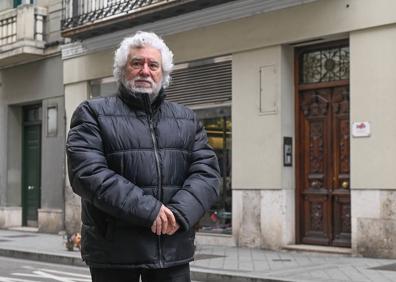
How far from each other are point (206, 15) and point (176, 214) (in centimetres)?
1111

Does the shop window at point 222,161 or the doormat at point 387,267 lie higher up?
the shop window at point 222,161

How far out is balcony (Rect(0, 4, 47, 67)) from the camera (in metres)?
17.6

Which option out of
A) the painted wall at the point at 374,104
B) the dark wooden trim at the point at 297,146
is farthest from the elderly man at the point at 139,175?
the dark wooden trim at the point at 297,146

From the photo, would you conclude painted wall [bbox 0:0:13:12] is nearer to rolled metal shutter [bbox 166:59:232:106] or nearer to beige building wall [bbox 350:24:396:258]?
rolled metal shutter [bbox 166:59:232:106]

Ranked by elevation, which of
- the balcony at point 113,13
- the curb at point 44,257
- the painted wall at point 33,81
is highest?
the balcony at point 113,13

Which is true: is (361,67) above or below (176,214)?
above

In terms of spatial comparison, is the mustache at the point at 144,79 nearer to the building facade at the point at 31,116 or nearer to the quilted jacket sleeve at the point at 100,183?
the quilted jacket sleeve at the point at 100,183

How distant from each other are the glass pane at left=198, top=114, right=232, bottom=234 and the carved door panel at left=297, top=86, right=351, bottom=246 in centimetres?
168

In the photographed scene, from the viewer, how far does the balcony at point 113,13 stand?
1372cm

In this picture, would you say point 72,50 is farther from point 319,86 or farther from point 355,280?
point 355,280

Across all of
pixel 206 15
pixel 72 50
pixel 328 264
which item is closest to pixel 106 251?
pixel 328 264

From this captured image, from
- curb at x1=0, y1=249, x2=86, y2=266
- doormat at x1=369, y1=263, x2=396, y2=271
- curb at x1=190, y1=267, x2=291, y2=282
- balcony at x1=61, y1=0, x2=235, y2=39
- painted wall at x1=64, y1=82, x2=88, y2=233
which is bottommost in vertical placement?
curb at x1=0, y1=249, x2=86, y2=266

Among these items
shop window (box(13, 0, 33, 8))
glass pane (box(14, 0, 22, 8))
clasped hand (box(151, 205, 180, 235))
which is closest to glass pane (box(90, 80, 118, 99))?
shop window (box(13, 0, 33, 8))

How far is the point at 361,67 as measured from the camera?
37.2 ft
